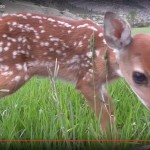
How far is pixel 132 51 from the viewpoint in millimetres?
948

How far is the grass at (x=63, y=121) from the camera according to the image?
0.79 metres

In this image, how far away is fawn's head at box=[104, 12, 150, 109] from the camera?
875mm

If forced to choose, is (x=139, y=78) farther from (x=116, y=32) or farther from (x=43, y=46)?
(x=43, y=46)

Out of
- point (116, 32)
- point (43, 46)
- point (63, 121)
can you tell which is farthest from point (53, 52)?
point (63, 121)

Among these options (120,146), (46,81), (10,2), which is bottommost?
(46,81)

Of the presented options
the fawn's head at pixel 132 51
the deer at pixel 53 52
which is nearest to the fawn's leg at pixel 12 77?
the deer at pixel 53 52

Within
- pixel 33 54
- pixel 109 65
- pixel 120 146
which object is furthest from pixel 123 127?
pixel 33 54

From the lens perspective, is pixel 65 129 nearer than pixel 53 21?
Yes

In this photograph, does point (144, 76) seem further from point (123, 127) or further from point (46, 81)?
point (46, 81)

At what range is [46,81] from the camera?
122 cm

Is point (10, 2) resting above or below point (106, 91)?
above

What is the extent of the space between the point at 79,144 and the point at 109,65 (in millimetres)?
354

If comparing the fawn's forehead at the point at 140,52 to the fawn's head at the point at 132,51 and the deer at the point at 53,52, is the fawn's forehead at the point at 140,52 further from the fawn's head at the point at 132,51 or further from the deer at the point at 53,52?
the deer at the point at 53,52

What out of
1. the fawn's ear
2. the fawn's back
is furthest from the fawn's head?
the fawn's back
